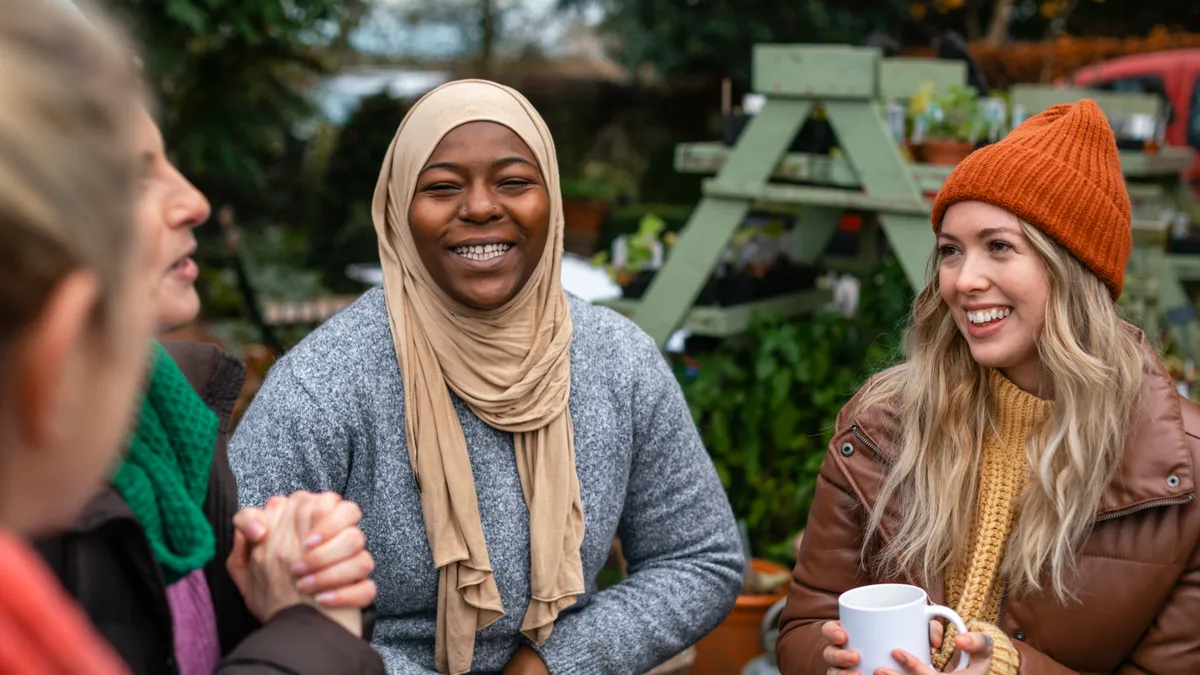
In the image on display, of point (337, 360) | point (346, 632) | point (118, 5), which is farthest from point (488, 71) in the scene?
point (346, 632)

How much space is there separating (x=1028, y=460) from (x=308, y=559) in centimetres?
131

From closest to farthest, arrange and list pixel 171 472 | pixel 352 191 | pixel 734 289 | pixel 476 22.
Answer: pixel 171 472
pixel 734 289
pixel 352 191
pixel 476 22

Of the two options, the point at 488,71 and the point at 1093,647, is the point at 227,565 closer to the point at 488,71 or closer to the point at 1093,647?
the point at 1093,647

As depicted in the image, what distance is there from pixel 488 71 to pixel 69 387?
1373 centimetres

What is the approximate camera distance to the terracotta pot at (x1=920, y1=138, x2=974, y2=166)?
153 inches

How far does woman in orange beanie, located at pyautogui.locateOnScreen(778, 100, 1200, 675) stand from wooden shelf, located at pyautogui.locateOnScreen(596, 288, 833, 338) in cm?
175

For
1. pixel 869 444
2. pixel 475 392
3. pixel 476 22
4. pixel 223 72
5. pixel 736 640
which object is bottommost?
pixel 736 640

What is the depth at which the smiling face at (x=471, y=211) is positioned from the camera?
2264 millimetres

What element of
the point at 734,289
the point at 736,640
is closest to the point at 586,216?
the point at 734,289

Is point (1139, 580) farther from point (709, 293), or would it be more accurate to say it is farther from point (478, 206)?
point (709, 293)

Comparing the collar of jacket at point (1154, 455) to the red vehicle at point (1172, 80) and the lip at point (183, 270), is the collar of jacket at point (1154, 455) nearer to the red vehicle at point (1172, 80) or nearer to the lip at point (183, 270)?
the lip at point (183, 270)

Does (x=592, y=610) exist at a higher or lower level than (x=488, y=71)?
lower

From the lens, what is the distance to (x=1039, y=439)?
7.03 feet

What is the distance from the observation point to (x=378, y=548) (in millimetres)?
2227
